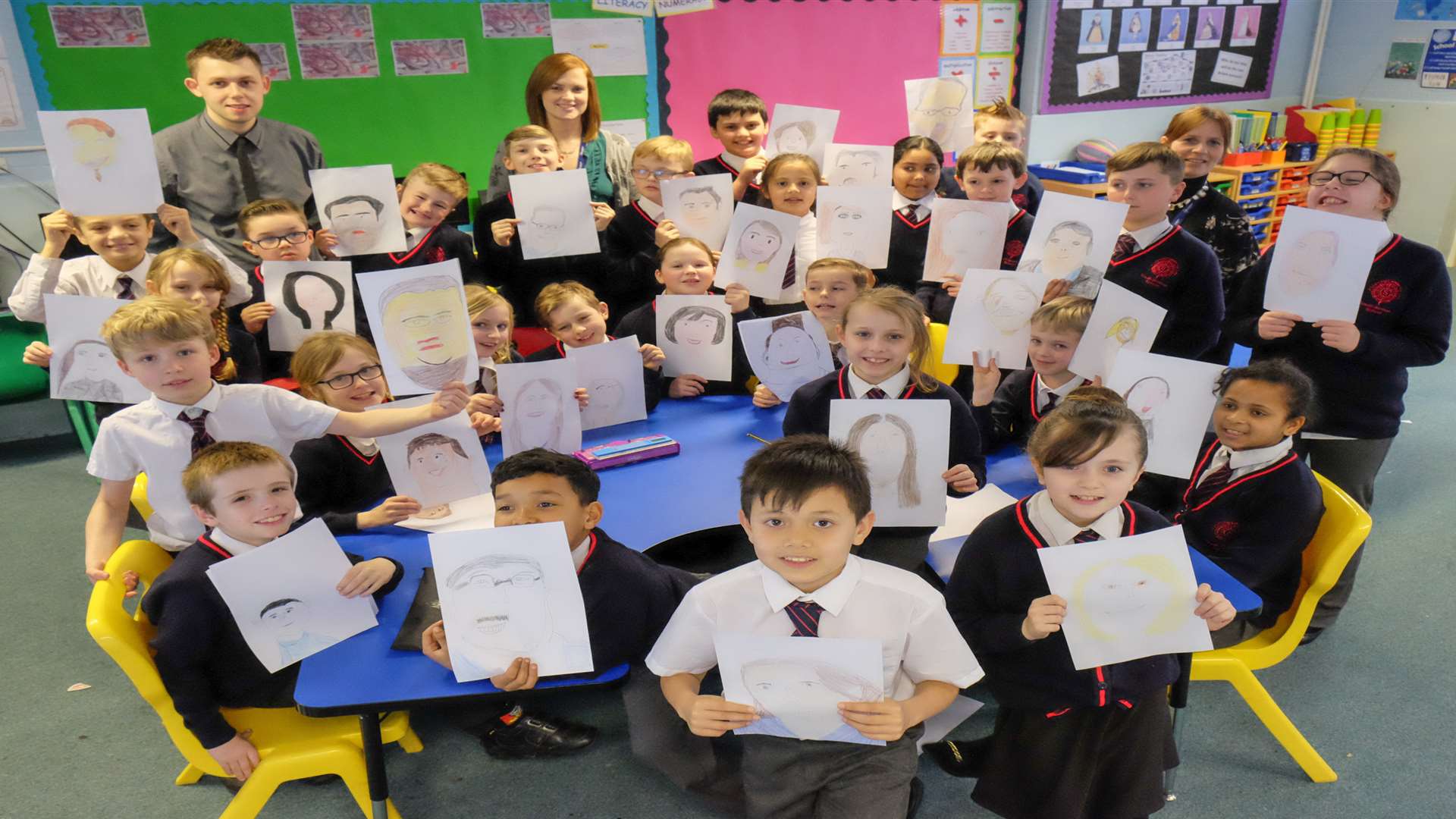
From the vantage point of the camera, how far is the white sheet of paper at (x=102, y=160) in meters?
2.77

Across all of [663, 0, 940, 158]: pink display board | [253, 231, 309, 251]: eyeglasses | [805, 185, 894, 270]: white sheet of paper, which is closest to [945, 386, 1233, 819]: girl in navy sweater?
[805, 185, 894, 270]: white sheet of paper

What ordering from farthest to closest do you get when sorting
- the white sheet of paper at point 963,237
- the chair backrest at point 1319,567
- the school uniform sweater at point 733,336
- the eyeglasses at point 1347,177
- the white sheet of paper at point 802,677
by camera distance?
1. the white sheet of paper at point 963,237
2. the school uniform sweater at point 733,336
3. the eyeglasses at point 1347,177
4. the chair backrest at point 1319,567
5. the white sheet of paper at point 802,677

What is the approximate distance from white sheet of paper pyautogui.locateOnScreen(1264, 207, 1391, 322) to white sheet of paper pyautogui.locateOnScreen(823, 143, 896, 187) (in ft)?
5.06

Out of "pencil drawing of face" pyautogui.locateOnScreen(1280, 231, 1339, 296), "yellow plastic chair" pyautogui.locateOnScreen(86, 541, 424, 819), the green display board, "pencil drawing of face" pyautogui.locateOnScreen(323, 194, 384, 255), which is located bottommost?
"yellow plastic chair" pyautogui.locateOnScreen(86, 541, 424, 819)

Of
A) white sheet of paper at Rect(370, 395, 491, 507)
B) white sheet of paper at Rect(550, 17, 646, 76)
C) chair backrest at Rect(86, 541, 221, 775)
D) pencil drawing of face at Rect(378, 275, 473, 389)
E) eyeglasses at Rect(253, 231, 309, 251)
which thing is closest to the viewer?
chair backrest at Rect(86, 541, 221, 775)

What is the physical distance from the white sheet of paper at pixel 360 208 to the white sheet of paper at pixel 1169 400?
2271 millimetres

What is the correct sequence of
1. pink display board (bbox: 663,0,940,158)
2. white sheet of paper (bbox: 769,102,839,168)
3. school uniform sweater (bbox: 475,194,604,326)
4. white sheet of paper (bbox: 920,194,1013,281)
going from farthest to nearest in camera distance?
pink display board (bbox: 663,0,940,158) < white sheet of paper (bbox: 769,102,839,168) < school uniform sweater (bbox: 475,194,604,326) < white sheet of paper (bbox: 920,194,1013,281)

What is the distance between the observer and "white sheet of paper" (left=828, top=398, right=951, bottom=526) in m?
2.14

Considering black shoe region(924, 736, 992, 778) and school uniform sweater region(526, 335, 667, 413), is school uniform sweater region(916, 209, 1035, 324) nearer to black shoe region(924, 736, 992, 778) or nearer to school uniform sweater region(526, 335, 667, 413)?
school uniform sweater region(526, 335, 667, 413)

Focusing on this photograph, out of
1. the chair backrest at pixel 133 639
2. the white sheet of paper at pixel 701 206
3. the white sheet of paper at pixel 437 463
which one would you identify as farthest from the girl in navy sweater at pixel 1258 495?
the chair backrest at pixel 133 639

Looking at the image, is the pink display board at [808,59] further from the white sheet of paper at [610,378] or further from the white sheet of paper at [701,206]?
the white sheet of paper at [610,378]

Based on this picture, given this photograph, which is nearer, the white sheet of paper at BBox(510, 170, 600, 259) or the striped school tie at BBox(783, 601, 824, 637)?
the striped school tie at BBox(783, 601, 824, 637)

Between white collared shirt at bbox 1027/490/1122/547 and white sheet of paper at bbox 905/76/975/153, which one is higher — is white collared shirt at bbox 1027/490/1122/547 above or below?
below

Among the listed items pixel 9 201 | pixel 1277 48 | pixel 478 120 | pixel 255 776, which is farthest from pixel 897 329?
pixel 1277 48
